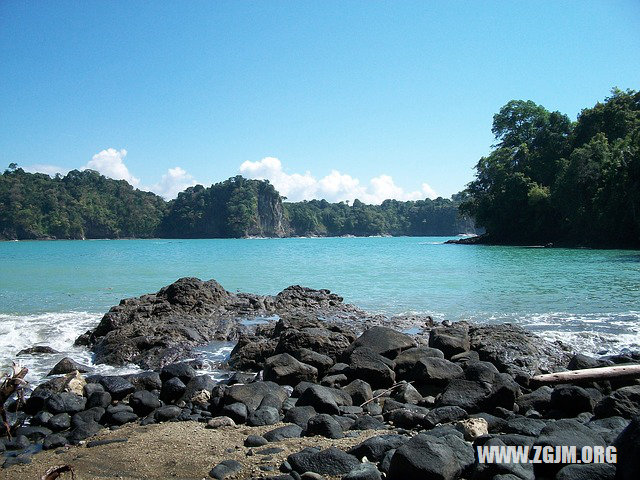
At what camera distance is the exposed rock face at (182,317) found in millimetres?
11492

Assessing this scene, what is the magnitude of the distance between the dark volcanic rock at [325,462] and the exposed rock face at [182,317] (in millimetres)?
5053

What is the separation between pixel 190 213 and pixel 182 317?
452 ft

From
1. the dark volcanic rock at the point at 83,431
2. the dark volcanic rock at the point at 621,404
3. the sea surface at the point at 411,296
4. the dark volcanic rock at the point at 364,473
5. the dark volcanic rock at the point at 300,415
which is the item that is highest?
the dark volcanic rock at the point at 621,404

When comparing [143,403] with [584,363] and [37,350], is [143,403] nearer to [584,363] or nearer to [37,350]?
[37,350]

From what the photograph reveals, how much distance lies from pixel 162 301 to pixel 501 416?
11850mm

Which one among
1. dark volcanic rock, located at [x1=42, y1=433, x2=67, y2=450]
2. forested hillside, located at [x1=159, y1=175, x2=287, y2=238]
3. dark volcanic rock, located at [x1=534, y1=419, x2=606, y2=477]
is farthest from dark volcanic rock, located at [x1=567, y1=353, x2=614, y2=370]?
forested hillside, located at [x1=159, y1=175, x2=287, y2=238]

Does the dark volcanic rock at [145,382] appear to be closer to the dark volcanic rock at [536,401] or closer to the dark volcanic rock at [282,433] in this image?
the dark volcanic rock at [282,433]

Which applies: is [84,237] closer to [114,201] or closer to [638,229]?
[114,201]

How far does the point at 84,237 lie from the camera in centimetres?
12800

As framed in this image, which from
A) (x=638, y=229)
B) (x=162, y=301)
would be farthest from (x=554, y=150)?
(x=162, y=301)

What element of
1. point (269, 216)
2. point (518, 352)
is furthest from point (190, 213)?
point (518, 352)

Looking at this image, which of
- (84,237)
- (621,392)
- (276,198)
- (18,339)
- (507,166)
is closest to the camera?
(621,392)

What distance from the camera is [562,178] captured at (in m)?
55.2

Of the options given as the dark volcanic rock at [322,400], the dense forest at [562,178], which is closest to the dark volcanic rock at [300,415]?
the dark volcanic rock at [322,400]
